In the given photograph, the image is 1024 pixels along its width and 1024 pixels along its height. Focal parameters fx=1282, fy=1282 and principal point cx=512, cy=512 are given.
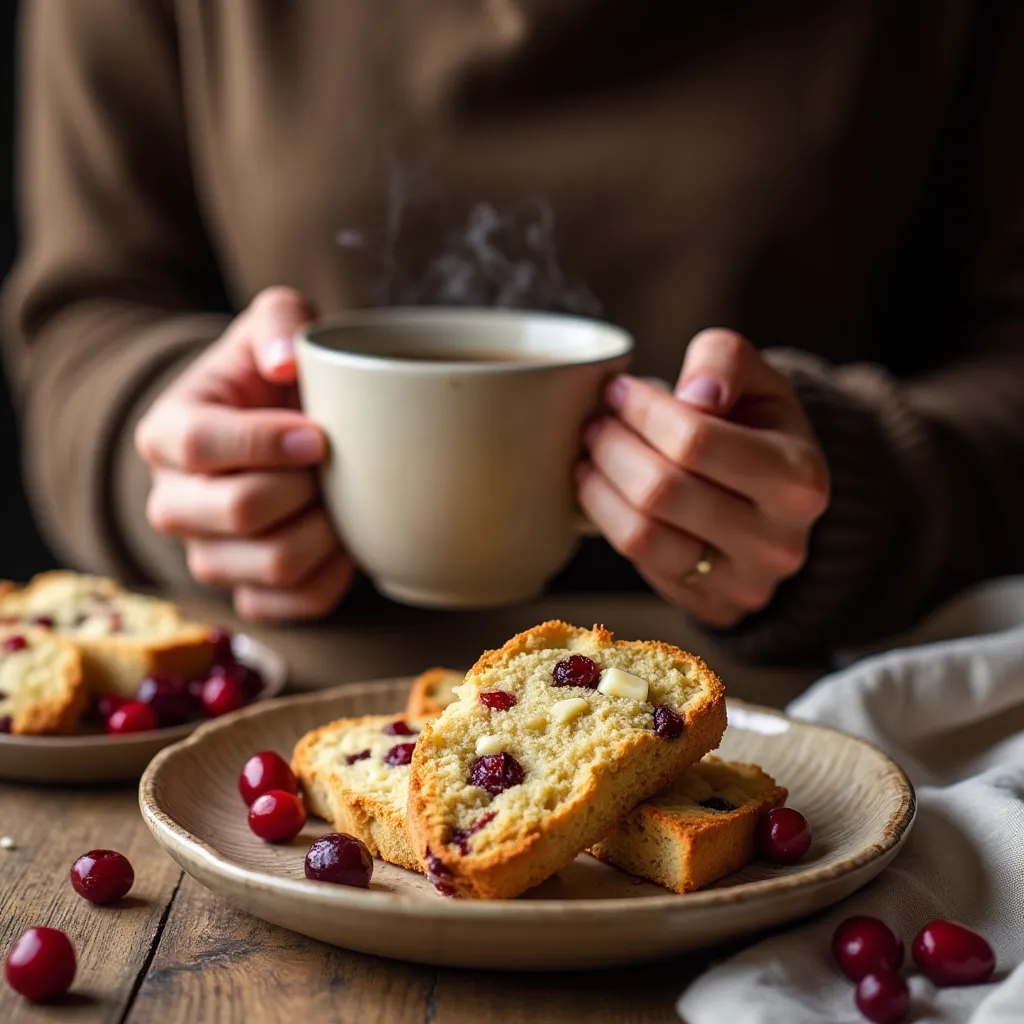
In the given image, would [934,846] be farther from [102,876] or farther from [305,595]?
[305,595]

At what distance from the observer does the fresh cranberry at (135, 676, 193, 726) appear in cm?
120

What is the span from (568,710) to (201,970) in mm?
287

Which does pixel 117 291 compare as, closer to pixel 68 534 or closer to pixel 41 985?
pixel 68 534

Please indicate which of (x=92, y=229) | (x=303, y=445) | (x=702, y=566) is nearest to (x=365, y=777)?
(x=303, y=445)

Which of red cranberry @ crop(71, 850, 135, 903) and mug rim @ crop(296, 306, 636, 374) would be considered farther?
mug rim @ crop(296, 306, 636, 374)

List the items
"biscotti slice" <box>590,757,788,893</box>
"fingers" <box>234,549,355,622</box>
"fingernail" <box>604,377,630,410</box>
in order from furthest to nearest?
"fingers" <box>234,549,355,622</box> < "fingernail" <box>604,377,630,410</box> < "biscotti slice" <box>590,757,788,893</box>

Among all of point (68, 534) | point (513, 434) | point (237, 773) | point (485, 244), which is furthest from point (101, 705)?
point (485, 244)

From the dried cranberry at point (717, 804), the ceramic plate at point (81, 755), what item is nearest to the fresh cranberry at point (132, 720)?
the ceramic plate at point (81, 755)

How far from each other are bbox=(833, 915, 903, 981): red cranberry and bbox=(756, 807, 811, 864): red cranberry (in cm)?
9

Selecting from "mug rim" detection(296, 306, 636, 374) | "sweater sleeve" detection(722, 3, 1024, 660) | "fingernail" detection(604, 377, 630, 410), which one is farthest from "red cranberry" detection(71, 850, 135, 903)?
"sweater sleeve" detection(722, 3, 1024, 660)

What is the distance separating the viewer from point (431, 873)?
30.5 inches

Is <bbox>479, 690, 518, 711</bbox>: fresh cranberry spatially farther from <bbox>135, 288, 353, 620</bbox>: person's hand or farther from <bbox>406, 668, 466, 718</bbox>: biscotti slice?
<bbox>135, 288, 353, 620</bbox>: person's hand

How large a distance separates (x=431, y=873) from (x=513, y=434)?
0.46 metres

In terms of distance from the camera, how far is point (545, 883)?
2.78 feet
